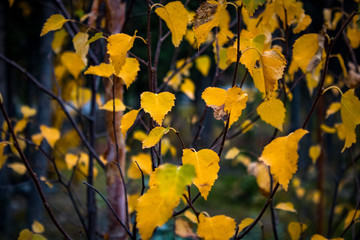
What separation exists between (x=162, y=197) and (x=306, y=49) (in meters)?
0.56

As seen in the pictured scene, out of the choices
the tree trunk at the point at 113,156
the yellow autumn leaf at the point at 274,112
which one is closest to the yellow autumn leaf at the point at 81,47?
the tree trunk at the point at 113,156

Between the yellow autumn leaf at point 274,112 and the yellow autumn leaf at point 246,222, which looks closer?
the yellow autumn leaf at point 274,112

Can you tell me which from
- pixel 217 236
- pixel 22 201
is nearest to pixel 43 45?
pixel 217 236

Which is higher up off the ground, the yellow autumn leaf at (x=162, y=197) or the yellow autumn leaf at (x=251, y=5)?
the yellow autumn leaf at (x=251, y=5)

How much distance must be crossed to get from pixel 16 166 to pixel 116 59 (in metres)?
1.11

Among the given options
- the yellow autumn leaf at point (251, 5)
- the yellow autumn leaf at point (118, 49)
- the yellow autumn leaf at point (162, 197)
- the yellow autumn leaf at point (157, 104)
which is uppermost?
the yellow autumn leaf at point (251, 5)

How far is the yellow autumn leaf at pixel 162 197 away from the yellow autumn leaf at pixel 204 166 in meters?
0.08

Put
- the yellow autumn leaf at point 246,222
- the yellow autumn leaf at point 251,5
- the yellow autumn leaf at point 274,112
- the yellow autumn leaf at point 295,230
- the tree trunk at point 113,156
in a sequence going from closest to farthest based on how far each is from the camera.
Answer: the yellow autumn leaf at point 251,5 → the yellow autumn leaf at point 274,112 → the yellow autumn leaf at point 246,222 → the yellow autumn leaf at point 295,230 → the tree trunk at point 113,156

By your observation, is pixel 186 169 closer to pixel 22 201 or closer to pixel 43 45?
pixel 43 45

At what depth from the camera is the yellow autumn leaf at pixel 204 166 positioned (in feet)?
1.79

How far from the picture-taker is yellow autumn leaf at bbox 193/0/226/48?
56 centimetres

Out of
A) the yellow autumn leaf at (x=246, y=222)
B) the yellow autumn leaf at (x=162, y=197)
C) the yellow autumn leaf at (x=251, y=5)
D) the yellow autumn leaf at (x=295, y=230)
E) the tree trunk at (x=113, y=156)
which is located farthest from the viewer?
the tree trunk at (x=113, y=156)

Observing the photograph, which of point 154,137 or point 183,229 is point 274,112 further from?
point 183,229

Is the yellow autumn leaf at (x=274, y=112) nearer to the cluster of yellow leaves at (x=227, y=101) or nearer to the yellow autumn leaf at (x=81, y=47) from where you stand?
the cluster of yellow leaves at (x=227, y=101)
